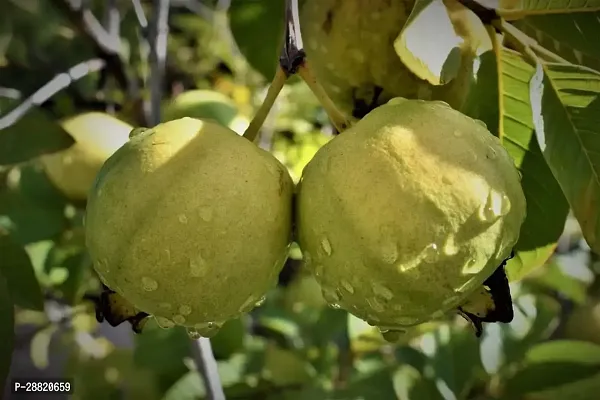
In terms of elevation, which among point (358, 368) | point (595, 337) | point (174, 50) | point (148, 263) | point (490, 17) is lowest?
point (595, 337)

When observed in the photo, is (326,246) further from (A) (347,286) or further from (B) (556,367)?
(B) (556,367)

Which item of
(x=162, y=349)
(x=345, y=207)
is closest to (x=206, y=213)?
(x=345, y=207)

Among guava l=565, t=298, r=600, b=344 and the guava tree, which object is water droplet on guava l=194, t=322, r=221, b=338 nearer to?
the guava tree

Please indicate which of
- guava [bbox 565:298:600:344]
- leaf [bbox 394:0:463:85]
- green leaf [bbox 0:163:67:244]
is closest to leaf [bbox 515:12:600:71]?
leaf [bbox 394:0:463:85]

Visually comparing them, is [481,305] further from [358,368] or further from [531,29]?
Answer: [358,368]

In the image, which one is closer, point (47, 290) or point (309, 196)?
point (309, 196)

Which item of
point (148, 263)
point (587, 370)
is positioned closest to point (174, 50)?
point (587, 370)
